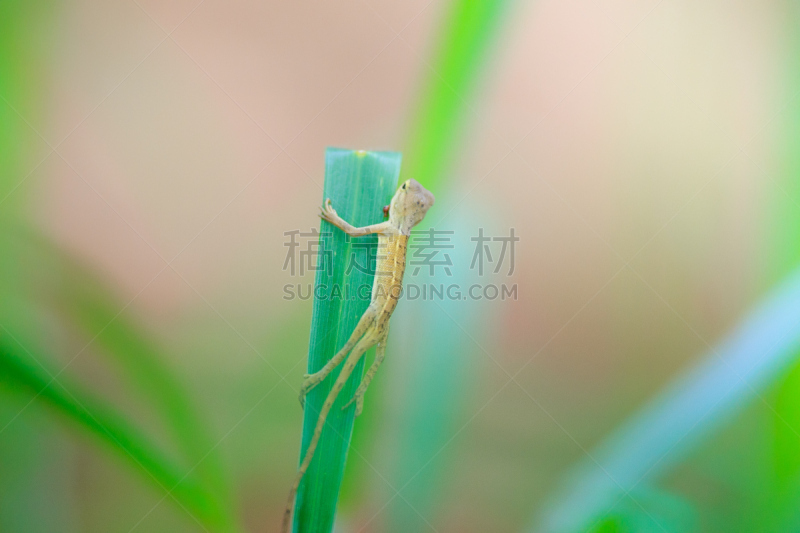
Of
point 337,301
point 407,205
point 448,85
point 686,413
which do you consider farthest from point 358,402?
point 686,413

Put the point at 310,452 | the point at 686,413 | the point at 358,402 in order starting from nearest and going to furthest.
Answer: the point at 310,452, the point at 358,402, the point at 686,413

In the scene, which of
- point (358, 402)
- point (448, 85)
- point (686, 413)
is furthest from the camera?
point (686, 413)

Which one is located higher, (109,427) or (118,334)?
(118,334)

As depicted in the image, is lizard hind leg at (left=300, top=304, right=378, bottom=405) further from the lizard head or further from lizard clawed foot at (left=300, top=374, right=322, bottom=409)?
the lizard head

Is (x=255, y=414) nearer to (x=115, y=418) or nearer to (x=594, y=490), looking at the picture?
(x=115, y=418)

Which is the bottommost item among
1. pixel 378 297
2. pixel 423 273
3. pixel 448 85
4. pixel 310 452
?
pixel 310 452

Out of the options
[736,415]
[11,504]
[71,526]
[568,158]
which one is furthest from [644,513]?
[11,504]

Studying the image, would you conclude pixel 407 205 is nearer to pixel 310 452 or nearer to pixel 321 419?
pixel 321 419
